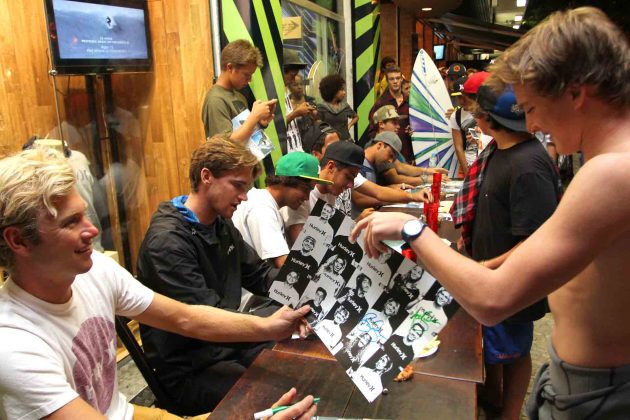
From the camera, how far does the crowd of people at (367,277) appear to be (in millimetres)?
1035

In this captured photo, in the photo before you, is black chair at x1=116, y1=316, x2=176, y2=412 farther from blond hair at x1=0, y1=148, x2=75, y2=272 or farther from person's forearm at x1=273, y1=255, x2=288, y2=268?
person's forearm at x1=273, y1=255, x2=288, y2=268

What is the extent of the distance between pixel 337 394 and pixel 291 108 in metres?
3.65

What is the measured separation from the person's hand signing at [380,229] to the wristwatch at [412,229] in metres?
0.01

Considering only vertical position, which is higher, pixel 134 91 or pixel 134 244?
pixel 134 91

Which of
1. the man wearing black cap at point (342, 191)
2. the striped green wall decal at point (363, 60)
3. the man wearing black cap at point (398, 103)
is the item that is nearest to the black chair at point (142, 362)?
the man wearing black cap at point (342, 191)

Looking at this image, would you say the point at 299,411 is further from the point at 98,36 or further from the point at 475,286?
the point at 98,36

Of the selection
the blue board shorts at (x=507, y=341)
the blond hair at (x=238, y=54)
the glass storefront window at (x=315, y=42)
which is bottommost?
the blue board shorts at (x=507, y=341)

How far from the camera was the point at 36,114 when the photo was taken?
275 cm

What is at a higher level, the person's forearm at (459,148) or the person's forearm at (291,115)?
the person's forearm at (291,115)

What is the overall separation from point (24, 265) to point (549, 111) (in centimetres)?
124

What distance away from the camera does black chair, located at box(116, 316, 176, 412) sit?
1.84 metres

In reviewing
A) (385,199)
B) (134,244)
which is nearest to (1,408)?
(134,244)

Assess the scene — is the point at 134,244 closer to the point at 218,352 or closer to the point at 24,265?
the point at 218,352

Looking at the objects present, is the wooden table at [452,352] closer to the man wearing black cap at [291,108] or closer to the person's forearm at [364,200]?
the person's forearm at [364,200]
